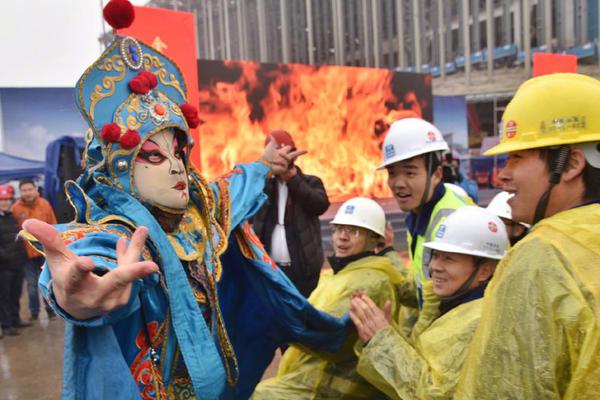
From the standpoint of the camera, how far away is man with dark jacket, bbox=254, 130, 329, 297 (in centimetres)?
409

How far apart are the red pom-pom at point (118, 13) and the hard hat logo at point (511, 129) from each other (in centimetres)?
134

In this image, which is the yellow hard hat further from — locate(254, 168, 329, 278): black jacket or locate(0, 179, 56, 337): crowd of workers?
locate(0, 179, 56, 337): crowd of workers

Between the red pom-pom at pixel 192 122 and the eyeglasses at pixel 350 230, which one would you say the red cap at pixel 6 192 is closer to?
the eyeglasses at pixel 350 230

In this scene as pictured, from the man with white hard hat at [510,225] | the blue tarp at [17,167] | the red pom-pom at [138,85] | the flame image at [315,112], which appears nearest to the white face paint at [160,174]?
the red pom-pom at [138,85]

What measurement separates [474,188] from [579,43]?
41.5 feet

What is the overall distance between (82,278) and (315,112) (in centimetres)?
725

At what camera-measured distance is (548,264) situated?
1.22 m

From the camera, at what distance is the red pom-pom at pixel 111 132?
185 cm

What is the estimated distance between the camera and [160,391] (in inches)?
70.7

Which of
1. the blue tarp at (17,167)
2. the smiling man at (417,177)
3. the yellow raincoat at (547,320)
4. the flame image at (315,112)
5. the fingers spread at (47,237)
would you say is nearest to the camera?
the yellow raincoat at (547,320)

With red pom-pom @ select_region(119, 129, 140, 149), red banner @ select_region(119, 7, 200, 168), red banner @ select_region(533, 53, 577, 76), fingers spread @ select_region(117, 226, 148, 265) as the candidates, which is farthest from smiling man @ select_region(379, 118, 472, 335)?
red banner @ select_region(533, 53, 577, 76)

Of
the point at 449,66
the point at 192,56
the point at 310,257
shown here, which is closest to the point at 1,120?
the point at 192,56

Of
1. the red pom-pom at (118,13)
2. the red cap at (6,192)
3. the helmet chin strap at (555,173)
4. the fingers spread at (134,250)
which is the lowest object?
the red cap at (6,192)

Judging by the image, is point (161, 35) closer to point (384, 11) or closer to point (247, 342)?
point (247, 342)
